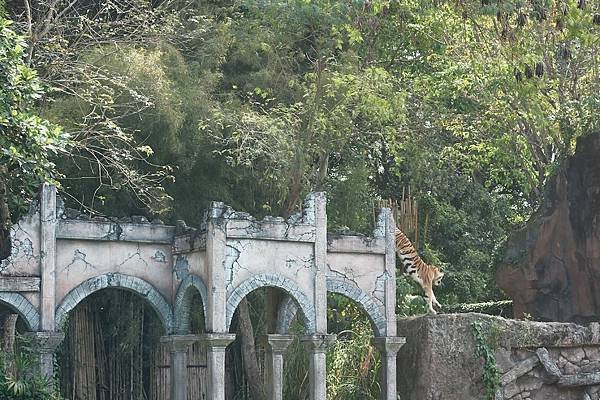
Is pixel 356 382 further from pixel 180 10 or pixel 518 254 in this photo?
pixel 180 10

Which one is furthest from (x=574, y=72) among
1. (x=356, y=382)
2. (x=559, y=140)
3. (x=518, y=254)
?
(x=356, y=382)

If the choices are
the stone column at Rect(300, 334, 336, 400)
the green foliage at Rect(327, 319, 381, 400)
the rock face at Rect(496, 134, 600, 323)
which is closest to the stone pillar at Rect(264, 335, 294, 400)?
the stone column at Rect(300, 334, 336, 400)

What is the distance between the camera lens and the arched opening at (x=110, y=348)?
17.5m

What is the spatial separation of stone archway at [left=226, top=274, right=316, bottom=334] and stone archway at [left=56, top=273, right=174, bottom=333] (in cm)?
115

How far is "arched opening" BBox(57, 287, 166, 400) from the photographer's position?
57.3 ft

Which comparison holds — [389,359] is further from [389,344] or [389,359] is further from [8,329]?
[8,329]

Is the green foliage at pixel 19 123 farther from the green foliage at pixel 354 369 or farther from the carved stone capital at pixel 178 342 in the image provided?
the green foliage at pixel 354 369

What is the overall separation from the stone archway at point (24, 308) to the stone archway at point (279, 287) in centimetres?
222

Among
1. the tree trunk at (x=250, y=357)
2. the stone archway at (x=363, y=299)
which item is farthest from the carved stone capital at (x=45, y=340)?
the tree trunk at (x=250, y=357)

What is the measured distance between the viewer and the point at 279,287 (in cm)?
1416

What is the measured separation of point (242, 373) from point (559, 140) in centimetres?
733

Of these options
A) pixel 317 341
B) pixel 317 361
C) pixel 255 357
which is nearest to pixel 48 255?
pixel 317 341

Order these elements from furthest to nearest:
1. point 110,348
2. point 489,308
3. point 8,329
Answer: point 489,308, point 110,348, point 8,329

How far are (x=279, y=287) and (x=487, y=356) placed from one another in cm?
323
